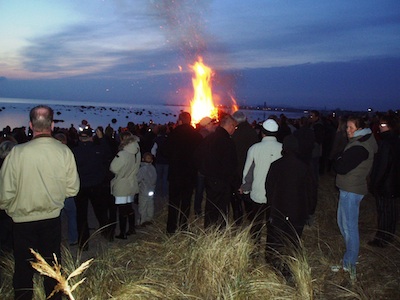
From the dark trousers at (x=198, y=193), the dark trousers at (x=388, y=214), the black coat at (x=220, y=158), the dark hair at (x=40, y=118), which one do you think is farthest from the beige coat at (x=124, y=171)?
the dark trousers at (x=388, y=214)

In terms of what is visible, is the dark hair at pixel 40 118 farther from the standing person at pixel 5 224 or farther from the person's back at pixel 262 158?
the person's back at pixel 262 158

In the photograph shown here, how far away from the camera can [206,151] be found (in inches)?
261

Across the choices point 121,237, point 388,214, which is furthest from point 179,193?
point 388,214

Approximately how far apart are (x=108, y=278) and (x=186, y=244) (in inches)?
47.4

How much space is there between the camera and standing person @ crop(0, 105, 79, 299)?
12.6ft

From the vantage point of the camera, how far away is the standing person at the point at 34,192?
385 centimetres

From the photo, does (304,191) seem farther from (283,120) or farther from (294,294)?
(283,120)

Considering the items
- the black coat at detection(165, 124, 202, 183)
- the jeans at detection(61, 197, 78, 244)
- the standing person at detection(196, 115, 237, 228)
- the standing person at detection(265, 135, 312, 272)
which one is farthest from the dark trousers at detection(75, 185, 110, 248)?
the standing person at detection(265, 135, 312, 272)

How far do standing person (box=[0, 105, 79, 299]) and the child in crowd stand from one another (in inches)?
161

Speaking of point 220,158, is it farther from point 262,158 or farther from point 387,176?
point 387,176

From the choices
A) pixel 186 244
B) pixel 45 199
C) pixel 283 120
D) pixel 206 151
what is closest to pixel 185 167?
pixel 206 151

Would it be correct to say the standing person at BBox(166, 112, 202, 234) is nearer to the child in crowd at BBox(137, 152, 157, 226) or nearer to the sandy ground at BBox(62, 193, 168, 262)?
the sandy ground at BBox(62, 193, 168, 262)

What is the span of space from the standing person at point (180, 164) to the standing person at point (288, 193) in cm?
237

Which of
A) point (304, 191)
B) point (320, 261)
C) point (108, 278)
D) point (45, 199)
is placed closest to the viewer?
point (45, 199)
